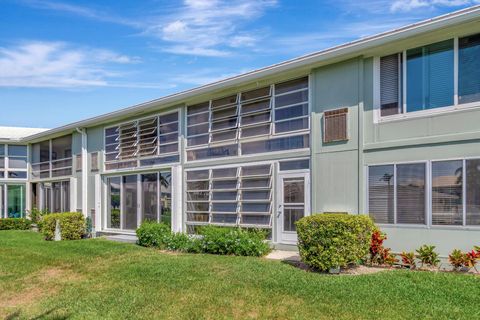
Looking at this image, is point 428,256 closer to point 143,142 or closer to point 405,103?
point 405,103

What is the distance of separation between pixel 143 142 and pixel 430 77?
10742mm

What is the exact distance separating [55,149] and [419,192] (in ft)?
61.5

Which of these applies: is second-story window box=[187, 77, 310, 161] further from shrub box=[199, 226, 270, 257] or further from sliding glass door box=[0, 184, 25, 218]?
sliding glass door box=[0, 184, 25, 218]

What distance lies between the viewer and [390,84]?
9742 millimetres

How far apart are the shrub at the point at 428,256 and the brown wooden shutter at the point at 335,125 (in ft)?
10.1

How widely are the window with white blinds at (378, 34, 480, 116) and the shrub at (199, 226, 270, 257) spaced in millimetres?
4368

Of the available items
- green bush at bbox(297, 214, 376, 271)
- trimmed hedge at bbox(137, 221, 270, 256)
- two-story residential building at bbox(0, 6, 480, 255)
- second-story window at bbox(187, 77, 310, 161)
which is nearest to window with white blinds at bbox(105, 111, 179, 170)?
two-story residential building at bbox(0, 6, 480, 255)

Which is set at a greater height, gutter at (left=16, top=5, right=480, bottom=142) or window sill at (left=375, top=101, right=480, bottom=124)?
gutter at (left=16, top=5, right=480, bottom=142)

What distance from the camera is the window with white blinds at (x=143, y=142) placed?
15.3 m

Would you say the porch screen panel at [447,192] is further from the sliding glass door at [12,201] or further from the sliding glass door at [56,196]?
the sliding glass door at [12,201]

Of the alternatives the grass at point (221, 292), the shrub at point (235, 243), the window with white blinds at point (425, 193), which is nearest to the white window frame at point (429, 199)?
the window with white blinds at point (425, 193)

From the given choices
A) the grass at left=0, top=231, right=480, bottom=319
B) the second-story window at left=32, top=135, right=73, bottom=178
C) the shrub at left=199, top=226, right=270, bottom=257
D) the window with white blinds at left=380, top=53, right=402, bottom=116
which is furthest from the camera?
the second-story window at left=32, top=135, right=73, bottom=178

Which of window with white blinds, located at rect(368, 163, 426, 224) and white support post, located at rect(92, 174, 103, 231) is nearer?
window with white blinds, located at rect(368, 163, 426, 224)

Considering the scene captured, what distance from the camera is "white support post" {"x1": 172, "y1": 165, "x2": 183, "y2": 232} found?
14.6 meters
